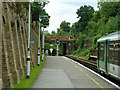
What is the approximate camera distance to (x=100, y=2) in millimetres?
41938

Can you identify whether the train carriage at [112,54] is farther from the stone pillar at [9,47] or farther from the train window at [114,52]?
the stone pillar at [9,47]

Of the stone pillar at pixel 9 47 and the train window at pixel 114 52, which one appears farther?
the stone pillar at pixel 9 47

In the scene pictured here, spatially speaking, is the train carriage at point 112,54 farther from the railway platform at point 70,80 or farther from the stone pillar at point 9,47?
the stone pillar at point 9,47

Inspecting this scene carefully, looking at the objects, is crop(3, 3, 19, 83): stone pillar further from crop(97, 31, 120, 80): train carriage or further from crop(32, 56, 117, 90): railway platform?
crop(97, 31, 120, 80): train carriage

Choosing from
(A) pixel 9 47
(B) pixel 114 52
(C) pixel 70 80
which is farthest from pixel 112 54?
(A) pixel 9 47

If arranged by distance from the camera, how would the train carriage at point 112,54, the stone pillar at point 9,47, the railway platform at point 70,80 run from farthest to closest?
the stone pillar at point 9,47 < the railway platform at point 70,80 < the train carriage at point 112,54

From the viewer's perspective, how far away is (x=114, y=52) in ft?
47.9

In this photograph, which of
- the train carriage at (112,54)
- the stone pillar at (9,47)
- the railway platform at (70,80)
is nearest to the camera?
the train carriage at (112,54)

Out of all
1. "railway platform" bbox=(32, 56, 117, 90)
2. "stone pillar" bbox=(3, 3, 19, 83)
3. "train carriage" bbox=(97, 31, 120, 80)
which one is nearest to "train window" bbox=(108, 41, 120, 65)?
"train carriage" bbox=(97, 31, 120, 80)

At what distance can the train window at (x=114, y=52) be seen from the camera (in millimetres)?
13906

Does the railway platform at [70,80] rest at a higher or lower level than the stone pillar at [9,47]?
lower

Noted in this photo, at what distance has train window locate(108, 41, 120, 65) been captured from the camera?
13906mm

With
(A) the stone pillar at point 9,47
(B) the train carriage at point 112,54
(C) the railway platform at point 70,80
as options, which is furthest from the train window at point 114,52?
(A) the stone pillar at point 9,47

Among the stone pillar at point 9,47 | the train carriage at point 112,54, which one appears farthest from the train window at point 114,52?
the stone pillar at point 9,47
